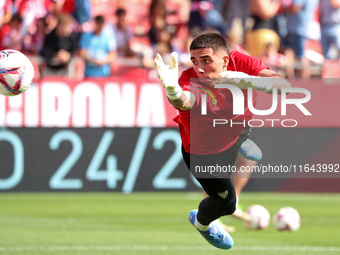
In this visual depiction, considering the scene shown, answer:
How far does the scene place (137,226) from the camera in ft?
40.1

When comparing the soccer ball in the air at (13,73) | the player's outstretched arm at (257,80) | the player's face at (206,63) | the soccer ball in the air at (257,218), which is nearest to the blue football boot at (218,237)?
the player's outstretched arm at (257,80)

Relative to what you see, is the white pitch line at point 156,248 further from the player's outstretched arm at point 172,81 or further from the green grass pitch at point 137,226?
the player's outstretched arm at point 172,81

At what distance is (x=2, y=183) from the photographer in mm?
15945

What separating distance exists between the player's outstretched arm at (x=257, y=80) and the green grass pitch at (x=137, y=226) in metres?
2.68

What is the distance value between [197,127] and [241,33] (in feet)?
35.6

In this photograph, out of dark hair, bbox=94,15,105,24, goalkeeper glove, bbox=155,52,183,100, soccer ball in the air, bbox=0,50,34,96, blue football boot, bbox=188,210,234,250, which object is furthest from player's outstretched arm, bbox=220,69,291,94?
dark hair, bbox=94,15,105,24

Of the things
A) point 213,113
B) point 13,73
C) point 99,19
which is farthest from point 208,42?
point 99,19

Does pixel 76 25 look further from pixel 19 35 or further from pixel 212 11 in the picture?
pixel 212 11

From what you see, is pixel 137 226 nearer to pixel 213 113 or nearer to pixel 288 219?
pixel 288 219

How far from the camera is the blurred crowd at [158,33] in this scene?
1664cm

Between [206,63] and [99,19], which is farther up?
[206,63]

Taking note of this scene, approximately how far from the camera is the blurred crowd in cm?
1664

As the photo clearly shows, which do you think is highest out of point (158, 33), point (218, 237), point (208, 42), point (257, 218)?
point (208, 42)

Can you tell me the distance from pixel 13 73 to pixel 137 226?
4.76 metres
